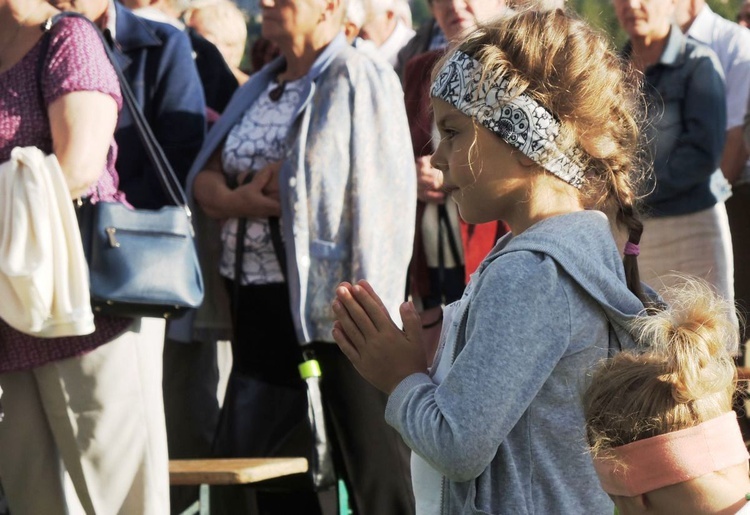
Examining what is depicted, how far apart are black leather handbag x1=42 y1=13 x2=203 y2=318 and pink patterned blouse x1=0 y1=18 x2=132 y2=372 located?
0.17 ft

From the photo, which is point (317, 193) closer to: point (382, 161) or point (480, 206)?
point (382, 161)

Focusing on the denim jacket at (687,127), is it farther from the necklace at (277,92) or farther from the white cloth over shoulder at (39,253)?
the white cloth over shoulder at (39,253)

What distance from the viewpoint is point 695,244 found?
4902mm

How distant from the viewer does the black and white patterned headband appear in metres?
2.22

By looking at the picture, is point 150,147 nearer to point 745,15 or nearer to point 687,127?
point 687,127

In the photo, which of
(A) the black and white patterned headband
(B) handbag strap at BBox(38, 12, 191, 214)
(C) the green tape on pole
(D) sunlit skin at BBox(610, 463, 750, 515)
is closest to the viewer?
(D) sunlit skin at BBox(610, 463, 750, 515)

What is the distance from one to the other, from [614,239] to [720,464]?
553mm

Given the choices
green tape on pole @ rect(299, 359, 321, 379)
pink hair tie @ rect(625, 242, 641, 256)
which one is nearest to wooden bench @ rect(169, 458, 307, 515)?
green tape on pole @ rect(299, 359, 321, 379)

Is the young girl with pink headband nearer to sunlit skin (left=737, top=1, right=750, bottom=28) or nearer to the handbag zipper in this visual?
the handbag zipper

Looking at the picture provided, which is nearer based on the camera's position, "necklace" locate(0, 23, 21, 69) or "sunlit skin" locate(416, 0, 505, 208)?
"necklace" locate(0, 23, 21, 69)

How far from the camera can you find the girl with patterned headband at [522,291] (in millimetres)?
2072

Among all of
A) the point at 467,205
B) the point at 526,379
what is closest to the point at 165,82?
the point at 467,205

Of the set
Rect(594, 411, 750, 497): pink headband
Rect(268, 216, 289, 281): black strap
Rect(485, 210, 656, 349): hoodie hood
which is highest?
Rect(485, 210, 656, 349): hoodie hood

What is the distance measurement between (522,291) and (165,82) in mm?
2513
